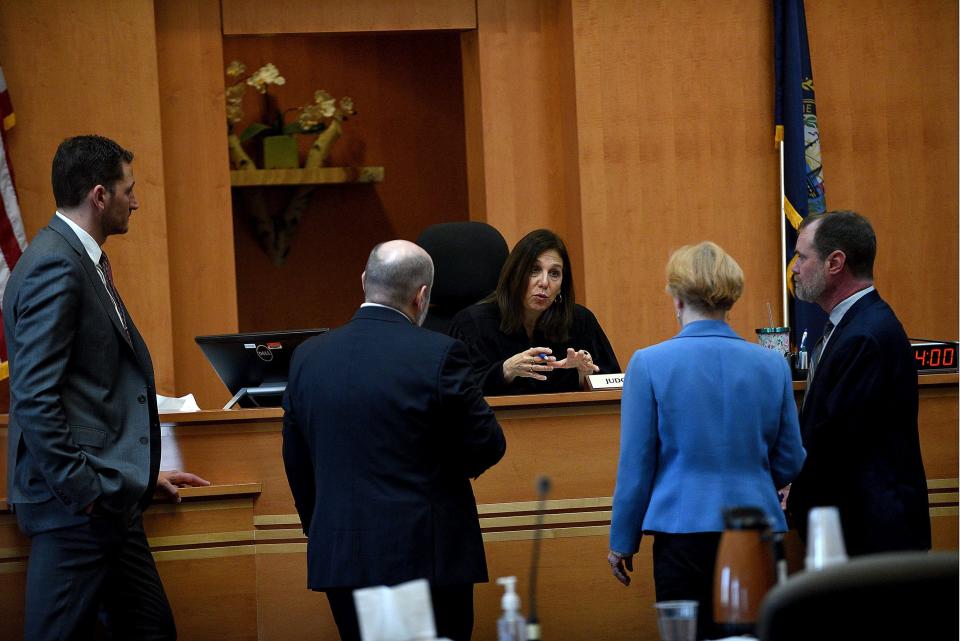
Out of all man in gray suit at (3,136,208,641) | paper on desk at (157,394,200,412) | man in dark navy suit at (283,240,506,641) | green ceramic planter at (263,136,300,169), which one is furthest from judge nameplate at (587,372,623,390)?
green ceramic planter at (263,136,300,169)

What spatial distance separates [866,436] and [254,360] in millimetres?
1830

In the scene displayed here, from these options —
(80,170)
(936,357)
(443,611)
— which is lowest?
(443,611)

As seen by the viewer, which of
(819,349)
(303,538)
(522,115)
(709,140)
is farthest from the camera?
(522,115)

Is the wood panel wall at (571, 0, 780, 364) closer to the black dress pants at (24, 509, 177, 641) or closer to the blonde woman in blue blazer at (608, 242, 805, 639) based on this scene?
the blonde woman in blue blazer at (608, 242, 805, 639)

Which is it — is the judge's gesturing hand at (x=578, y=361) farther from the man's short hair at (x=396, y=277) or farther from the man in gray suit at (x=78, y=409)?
the man in gray suit at (x=78, y=409)

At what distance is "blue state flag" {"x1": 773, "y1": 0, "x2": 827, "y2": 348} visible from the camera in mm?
5980

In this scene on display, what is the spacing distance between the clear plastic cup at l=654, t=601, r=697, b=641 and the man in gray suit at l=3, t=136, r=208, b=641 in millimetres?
1595

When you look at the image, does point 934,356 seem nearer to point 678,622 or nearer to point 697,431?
point 697,431

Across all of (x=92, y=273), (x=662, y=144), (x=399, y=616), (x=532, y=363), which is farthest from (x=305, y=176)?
(x=399, y=616)

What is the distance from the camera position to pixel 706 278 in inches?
116

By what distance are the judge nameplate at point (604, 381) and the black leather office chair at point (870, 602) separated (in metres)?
2.37

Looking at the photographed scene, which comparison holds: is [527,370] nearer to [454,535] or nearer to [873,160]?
[454,535]

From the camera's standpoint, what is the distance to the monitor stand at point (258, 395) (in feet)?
13.2

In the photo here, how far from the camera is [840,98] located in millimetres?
6238
